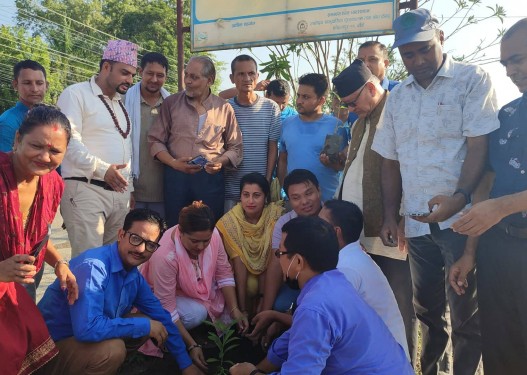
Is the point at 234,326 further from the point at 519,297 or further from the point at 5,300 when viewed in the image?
the point at 519,297

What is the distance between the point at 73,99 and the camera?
3.52 m

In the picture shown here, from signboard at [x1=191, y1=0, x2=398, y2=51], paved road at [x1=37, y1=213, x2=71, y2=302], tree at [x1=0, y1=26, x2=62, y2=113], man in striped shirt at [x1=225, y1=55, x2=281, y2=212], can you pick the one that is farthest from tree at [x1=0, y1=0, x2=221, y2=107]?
man in striped shirt at [x1=225, y1=55, x2=281, y2=212]

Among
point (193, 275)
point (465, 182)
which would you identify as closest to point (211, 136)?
point (193, 275)

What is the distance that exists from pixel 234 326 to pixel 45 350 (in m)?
1.53

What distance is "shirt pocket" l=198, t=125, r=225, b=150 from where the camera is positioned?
394 centimetres

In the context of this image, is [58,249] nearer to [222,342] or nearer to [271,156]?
[271,156]

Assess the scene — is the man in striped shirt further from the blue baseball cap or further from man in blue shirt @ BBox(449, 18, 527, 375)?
man in blue shirt @ BBox(449, 18, 527, 375)

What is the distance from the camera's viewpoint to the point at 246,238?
4000 mm

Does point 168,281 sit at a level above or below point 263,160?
below

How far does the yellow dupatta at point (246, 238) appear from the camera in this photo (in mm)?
3982

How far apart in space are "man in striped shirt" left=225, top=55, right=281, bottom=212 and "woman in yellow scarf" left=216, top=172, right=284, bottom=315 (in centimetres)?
28

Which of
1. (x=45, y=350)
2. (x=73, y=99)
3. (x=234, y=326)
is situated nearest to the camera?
(x=45, y=350)

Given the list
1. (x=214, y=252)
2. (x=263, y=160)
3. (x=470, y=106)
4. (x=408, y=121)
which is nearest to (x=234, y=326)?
(x=214, y=252)

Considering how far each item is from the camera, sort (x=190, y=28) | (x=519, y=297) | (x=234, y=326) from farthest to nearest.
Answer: (x=190, y=28), (x=234, y=326), (x=519, y=297)
